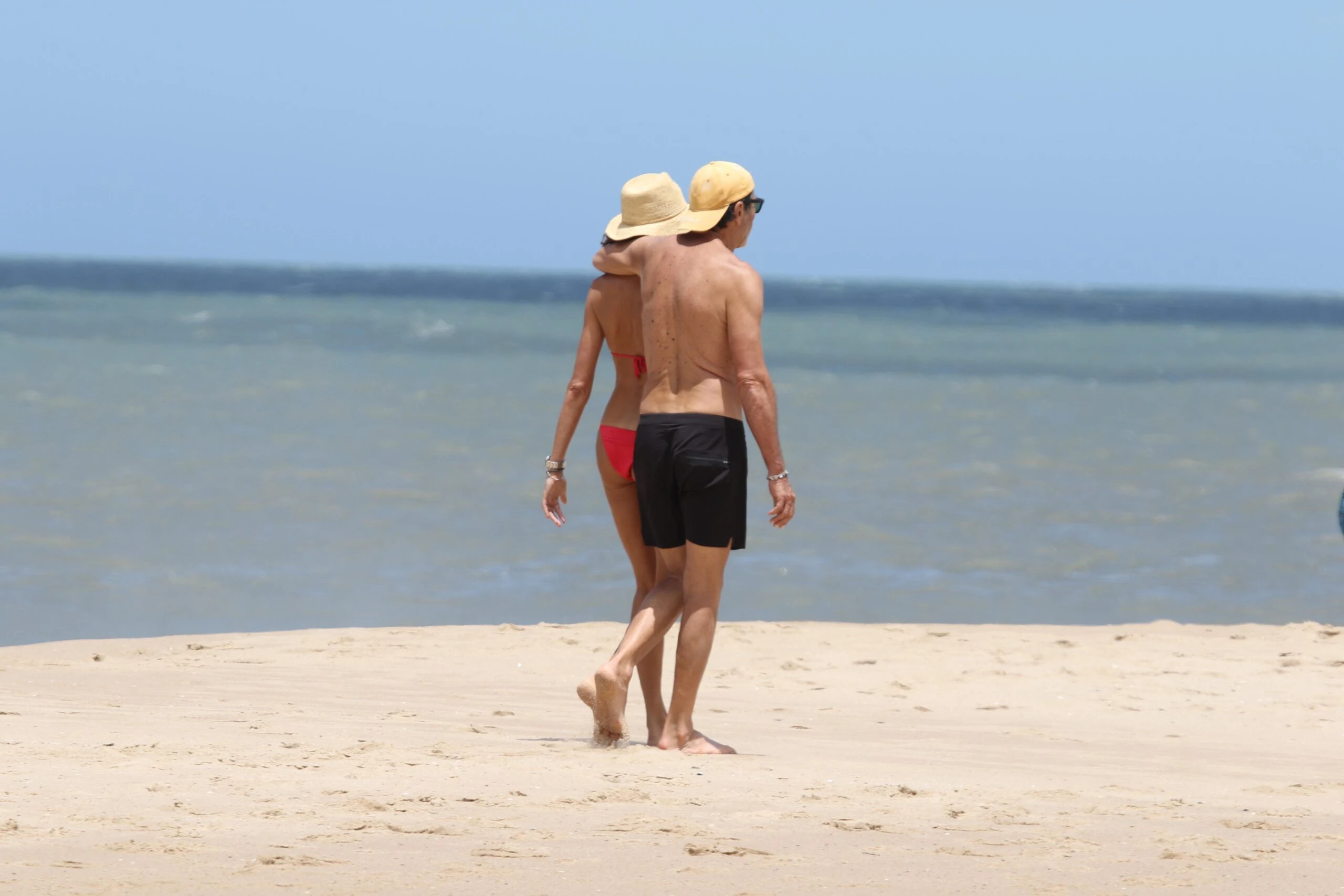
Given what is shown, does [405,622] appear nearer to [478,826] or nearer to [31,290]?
[478,826]

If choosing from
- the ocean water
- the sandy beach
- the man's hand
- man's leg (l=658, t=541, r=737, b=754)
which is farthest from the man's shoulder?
the ocean water

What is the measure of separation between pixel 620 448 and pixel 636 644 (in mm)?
584

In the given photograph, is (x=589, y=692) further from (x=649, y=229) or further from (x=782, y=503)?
(x=649, y=229)

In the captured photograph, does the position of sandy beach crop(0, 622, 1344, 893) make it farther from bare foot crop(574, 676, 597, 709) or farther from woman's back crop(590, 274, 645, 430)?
woman's back crop(590, 274, 645, 430)

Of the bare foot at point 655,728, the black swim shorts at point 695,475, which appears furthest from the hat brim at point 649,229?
the bare foot at point 655,728

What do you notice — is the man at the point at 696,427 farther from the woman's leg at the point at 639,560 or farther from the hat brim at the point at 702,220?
the woman's leg at the point at 639,560

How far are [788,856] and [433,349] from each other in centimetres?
3026

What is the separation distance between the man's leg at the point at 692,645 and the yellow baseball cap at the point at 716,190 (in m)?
0.95

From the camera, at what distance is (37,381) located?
20422 millimetres

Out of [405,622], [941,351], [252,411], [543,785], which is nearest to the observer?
[543,785]

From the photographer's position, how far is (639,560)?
476cm

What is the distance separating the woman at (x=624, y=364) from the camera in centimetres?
465

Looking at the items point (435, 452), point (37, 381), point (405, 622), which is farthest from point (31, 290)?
point (405, 622)

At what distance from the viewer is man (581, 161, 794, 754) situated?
14.4ft
